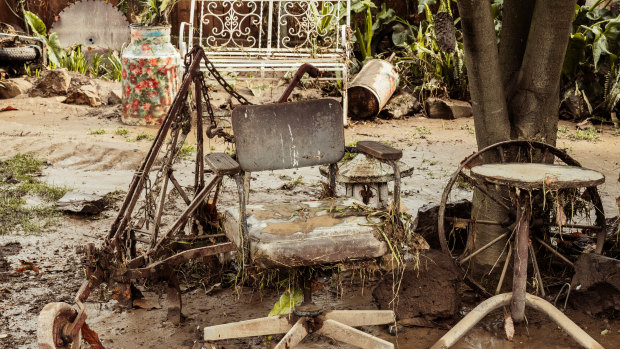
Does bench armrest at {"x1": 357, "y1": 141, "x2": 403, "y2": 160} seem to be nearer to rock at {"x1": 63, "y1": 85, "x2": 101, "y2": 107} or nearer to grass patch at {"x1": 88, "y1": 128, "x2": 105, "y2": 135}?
grass patch at {"x1": 88, "y1": 128, "x2": 105, "y2": 135}

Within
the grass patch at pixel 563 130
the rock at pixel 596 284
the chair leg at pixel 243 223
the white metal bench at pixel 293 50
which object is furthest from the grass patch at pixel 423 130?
the chair leg at pixel 243 223

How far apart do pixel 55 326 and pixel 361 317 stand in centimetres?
141

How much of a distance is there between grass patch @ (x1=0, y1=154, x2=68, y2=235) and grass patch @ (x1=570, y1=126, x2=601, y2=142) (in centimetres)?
552

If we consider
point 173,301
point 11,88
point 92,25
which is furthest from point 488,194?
point 92,25

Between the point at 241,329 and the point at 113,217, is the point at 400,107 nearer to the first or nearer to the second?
the point at 113,217

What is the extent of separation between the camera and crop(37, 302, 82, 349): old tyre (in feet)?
9.34

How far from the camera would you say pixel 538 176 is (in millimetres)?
3379

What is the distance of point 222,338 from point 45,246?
6.51ft

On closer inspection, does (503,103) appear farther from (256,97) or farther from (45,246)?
(256,97)

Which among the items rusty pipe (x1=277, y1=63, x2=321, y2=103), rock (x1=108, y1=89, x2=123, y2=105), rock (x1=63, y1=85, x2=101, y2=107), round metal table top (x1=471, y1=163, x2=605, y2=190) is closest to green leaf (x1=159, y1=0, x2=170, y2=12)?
rock (x1=108, y1=89, x2=123, y2=105)

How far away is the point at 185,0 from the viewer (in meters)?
11.6

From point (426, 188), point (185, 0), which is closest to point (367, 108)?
point (426, 188)

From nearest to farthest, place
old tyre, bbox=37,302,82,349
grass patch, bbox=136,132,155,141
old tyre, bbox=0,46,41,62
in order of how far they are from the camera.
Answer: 1. old tyre, bbox=37,302,82,349
2. grass patch, bbox=136,132,155,141
3. old tyre, bbox=0,46,41,62

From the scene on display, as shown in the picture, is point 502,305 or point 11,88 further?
point 11,88
